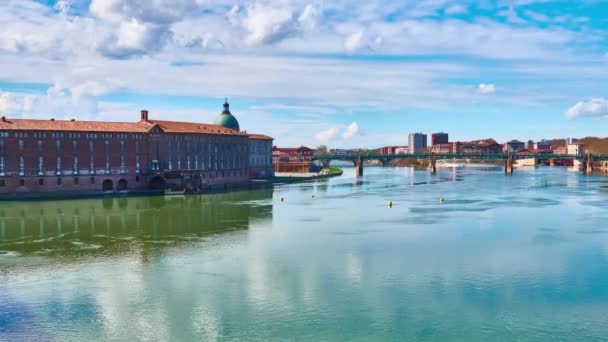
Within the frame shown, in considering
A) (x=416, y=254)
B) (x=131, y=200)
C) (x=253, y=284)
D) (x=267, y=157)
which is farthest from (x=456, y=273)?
(x=267, y=157)

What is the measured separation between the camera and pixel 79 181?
82938 millimetres

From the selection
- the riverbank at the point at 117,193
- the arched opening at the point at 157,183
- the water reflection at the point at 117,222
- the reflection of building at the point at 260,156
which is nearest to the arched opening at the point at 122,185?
the riverbank at the point at 117,193

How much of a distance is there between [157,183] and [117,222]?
34596 mm

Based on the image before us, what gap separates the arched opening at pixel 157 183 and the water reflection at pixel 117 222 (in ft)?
28.4

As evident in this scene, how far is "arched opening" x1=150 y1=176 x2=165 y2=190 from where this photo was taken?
91.6m

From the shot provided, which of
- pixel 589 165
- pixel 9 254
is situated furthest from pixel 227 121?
pixel 589 165

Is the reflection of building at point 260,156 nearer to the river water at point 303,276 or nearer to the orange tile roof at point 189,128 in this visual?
the orange tile roof at point 189,128

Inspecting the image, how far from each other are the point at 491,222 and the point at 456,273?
24952 mm

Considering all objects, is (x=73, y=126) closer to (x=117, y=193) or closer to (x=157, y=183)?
(x=117, y=193)

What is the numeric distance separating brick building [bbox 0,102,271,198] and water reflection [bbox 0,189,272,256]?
6471 millimetres

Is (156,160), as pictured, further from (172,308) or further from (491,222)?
(172,308)

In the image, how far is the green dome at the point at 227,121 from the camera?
125 meters

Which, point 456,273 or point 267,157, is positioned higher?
point 267,157

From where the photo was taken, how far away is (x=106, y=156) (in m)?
85.7
